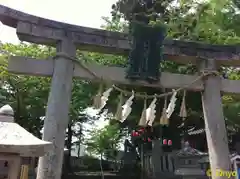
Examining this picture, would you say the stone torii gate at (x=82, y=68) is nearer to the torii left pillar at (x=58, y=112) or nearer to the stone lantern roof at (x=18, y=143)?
the torii left pillar at (x=58, y=112)

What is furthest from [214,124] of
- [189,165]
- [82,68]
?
[82,68]

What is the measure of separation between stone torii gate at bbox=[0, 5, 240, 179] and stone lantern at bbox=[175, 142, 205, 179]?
133 centimetres

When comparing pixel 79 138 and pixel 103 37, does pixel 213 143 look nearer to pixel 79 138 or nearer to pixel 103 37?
pixel 103 37

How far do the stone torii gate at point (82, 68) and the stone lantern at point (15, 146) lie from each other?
1561 mm

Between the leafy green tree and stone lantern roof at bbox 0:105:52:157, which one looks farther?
the leafy green tree

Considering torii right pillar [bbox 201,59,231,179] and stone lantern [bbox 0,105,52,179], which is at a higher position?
torii right pillar [bbox 201,59,231,179]

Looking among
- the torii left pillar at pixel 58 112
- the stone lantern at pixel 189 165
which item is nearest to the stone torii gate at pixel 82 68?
the torii left pillar at pixel 58 112

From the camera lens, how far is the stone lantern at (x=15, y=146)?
9.89ft

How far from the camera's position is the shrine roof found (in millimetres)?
5305

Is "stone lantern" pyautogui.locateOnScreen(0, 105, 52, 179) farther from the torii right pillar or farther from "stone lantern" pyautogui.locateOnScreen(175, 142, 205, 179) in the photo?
"stone lantern" pyautogui.locateOnScreen(175, 142, 205, 179)

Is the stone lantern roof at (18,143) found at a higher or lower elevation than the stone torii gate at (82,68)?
lower

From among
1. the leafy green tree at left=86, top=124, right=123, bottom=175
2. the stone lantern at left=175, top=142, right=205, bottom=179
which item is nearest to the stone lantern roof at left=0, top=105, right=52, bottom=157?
the stone lantern at left=175, top=142, right=205, bottom=179

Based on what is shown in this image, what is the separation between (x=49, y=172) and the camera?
475 centimetres

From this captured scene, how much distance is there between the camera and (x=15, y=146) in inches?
118
